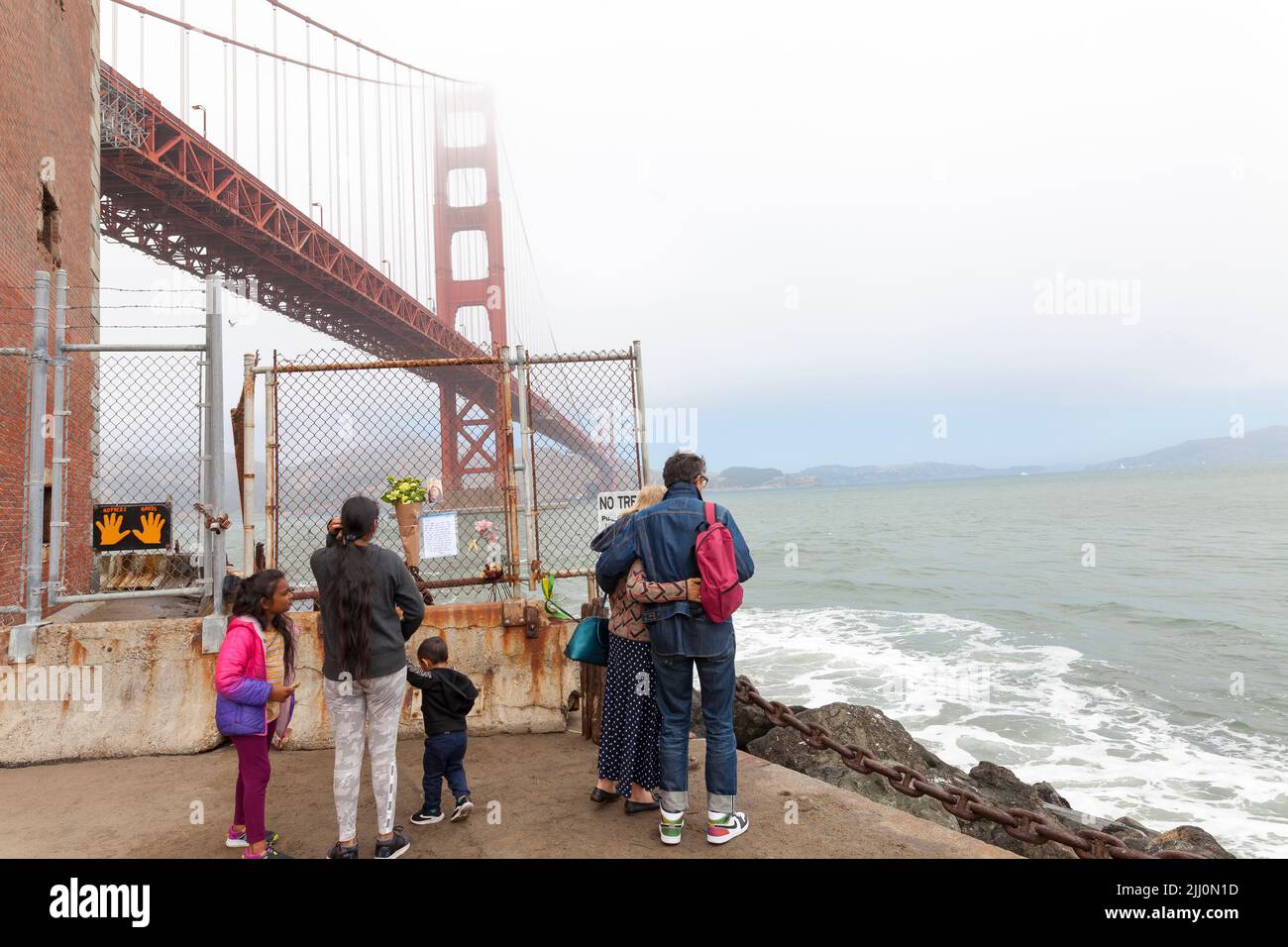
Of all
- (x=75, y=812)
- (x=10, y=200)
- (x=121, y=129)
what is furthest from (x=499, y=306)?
(x=75, y=812)

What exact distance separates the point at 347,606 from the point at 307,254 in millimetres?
31226

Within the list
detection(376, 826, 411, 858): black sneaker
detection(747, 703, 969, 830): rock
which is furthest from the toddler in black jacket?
detection(747, 703, 969, 830): rock

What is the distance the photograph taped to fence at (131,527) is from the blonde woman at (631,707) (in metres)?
2.96

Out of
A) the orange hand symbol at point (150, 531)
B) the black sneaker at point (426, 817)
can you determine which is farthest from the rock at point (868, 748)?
the orange hand symbol at point (150, 531)

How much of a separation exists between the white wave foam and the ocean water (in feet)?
0.11

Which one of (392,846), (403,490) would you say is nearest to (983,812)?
(392,846)

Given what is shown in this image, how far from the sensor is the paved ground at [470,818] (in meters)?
3.16

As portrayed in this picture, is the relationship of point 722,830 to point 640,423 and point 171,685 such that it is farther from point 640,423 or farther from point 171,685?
point 171,685

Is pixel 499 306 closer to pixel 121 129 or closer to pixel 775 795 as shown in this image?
pixel 121 129

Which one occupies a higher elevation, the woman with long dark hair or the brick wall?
the brick wall

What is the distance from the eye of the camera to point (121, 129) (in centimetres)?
2062

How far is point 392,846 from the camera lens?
304 cm

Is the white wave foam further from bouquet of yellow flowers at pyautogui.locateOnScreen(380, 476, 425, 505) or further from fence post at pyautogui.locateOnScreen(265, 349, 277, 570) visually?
fence post at pyautogui.locateOnScreen(265, 349, 277, 570)

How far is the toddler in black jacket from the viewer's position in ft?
11.3
